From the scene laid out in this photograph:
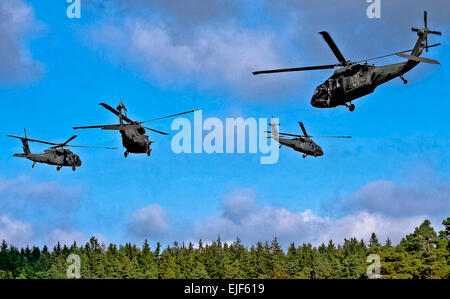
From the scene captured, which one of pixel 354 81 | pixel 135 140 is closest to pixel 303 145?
pixel 135 140

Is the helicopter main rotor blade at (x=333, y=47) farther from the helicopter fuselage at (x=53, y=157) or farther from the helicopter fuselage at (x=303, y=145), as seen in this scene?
the helicopter fuselage at (x=53, y=157)

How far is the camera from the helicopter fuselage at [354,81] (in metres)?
36.9

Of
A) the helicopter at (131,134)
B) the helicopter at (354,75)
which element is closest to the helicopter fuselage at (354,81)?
the helicopter at (354,75)

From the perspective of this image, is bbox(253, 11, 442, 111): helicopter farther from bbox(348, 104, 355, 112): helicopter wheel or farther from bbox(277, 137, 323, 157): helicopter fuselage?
bbox(277, 137, 323, 157): helicopter fuselage

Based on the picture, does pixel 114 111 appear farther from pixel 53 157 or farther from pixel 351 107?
pixel 53 157

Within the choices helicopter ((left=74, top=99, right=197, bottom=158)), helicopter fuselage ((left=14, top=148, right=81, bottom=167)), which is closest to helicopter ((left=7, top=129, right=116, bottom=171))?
helicopter fuselage ((left=14, top=148, right=81, bottom=167))

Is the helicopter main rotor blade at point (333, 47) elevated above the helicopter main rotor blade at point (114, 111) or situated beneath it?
elevated above

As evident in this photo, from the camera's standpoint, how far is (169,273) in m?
129

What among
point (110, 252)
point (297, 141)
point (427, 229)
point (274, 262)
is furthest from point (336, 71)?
point (110, 252)

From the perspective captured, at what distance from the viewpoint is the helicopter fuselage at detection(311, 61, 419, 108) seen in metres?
36.9

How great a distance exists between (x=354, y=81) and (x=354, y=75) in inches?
17.7
